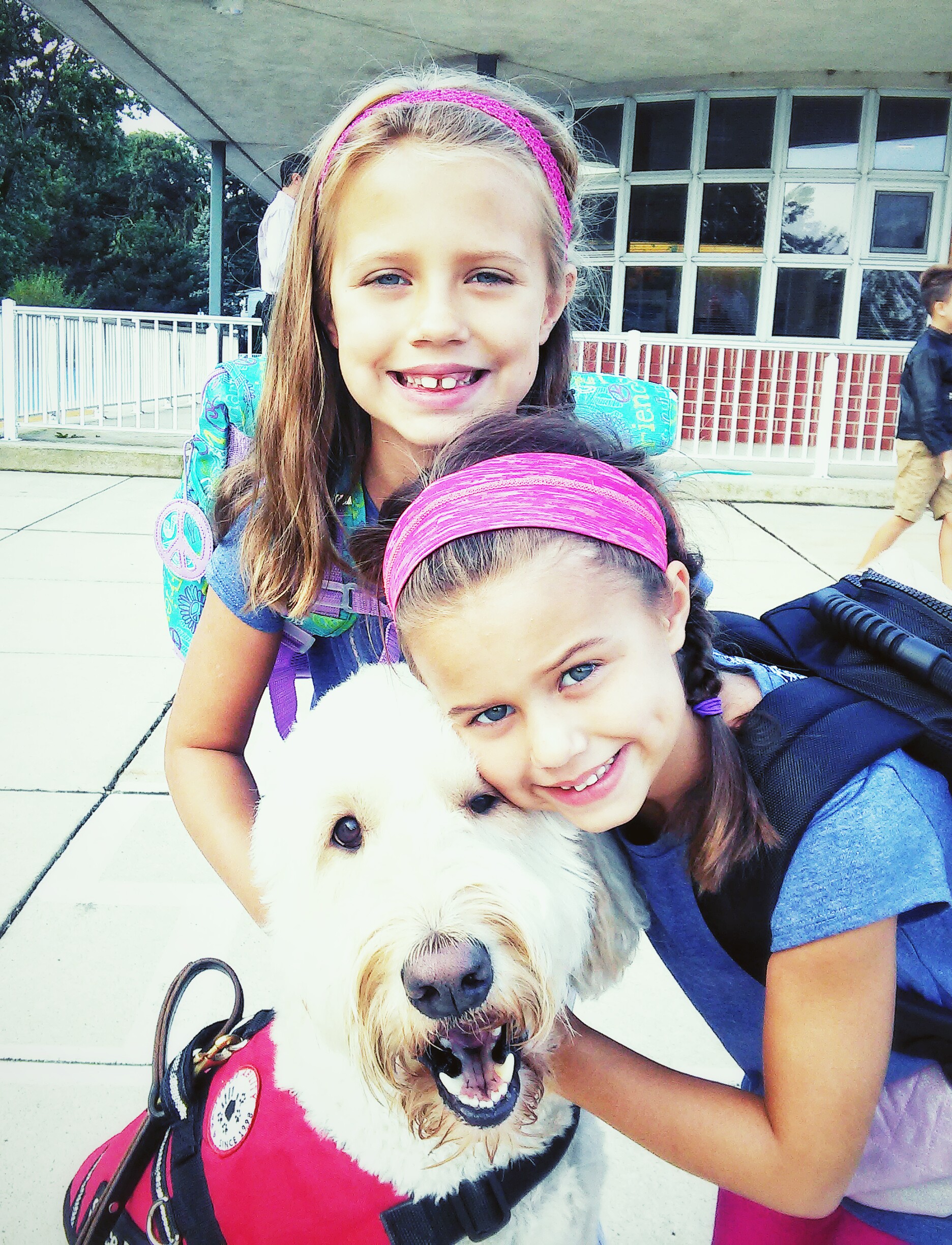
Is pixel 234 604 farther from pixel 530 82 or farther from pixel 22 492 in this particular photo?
pixel 530 82

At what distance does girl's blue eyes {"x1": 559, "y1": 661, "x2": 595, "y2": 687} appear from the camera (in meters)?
1.36

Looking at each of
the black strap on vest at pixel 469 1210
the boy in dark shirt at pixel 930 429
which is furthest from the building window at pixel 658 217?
the black strap on vest at pixel 469 1210

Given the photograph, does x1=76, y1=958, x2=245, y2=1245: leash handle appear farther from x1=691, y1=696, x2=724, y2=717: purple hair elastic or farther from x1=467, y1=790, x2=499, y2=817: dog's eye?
x1=691, y1=696, x2=724, y2=717: purple hair elastic

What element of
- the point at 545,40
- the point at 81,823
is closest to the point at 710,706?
the point at 81,823

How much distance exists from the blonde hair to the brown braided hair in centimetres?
23

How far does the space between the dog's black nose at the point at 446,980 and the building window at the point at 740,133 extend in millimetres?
12132

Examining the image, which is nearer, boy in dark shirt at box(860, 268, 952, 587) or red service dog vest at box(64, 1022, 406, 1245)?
red service dog vest at box(64, 1022, 406, 1245)

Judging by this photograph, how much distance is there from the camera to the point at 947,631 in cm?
148

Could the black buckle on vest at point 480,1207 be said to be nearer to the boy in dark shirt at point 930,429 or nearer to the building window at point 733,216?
the boy in dark shirt at point 930,429

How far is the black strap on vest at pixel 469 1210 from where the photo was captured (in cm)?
144

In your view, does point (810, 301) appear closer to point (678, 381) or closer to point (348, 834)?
point (678, 381)

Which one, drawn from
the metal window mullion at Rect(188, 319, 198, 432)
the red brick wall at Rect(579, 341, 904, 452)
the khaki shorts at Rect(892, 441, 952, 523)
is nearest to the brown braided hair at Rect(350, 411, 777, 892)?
the khaki shorts at Rect(892, 441, 952, 523)

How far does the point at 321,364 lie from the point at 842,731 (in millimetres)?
1172

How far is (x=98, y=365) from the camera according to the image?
1161 centimetres
